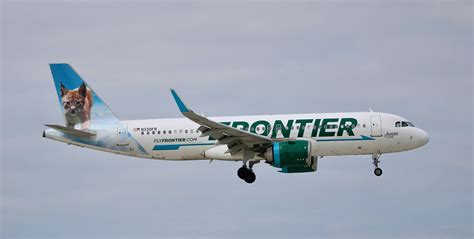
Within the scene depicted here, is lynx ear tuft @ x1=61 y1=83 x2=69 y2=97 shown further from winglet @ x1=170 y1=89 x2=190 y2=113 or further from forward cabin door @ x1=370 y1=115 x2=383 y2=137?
forward cabin door @ x1=370 y1=115 x2=383 y2=137

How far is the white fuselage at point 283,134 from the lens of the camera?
2496 inches

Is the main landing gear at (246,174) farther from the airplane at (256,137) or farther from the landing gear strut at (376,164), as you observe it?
the landing gear strut at (376,164)

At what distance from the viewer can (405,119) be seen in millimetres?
65000

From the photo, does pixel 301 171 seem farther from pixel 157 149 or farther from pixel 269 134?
pixel 157 149

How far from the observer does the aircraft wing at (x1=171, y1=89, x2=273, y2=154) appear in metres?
59.0

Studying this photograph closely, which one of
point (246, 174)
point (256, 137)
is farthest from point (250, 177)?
point (256, 137)

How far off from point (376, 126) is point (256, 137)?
7259mm

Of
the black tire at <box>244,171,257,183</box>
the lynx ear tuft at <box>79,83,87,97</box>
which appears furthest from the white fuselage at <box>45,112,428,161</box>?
the lynx ear tuft at <box>79,83,87,97</box>

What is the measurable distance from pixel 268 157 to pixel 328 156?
3.74 m

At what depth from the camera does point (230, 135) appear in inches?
2463

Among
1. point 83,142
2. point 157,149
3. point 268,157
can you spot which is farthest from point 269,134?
point 83,142

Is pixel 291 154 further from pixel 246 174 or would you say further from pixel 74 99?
pixel 74 99

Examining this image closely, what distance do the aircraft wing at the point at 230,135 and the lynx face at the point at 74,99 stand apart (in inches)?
437

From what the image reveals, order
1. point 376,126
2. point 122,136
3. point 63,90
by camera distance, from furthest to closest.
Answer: point 63,90 < point 122,136 < point 376,126
